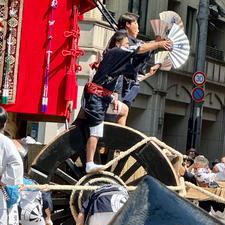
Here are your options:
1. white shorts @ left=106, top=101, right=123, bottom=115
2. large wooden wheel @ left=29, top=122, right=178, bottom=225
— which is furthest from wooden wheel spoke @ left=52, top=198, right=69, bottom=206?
white shorts @ left=106, top=101, right=123, bottom=115

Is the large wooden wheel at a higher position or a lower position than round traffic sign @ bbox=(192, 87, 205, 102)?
lower

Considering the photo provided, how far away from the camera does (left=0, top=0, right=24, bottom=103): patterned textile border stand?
19.9ft

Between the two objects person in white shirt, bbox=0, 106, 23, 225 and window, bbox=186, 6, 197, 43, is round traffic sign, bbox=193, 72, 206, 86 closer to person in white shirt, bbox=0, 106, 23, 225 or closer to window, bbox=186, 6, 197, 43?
window, bbox=186, 6, 197, 43

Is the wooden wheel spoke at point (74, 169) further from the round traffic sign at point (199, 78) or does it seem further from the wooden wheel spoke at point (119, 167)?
the round traffic sign at point (199, 78)

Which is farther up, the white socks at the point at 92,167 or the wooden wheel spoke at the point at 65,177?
the white socks at the point at 92,167

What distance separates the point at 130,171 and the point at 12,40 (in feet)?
5.41

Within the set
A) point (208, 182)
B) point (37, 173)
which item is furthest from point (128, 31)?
point (208, 182)

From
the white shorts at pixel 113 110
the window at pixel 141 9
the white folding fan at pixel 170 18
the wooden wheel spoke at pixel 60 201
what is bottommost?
the wooden wheel spoke at pixel 60 201

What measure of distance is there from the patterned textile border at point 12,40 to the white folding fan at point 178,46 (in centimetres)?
143

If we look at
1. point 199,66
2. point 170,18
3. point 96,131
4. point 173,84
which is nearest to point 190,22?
point 173,84

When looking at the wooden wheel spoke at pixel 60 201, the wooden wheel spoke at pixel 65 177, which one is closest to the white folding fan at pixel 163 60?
the wooden wheel spoke at pixel 65 177

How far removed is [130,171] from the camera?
5.76 meters

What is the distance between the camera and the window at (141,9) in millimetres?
20344

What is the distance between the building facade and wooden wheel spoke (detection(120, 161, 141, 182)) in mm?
10498
